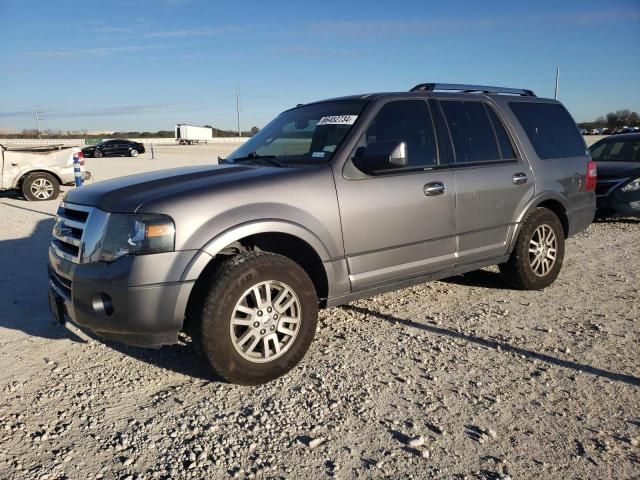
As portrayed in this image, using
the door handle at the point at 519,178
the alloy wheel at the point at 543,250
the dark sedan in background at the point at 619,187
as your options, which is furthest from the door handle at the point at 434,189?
the dark sedan in background at the point at 619,187

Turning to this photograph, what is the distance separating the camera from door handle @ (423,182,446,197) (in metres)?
4.05

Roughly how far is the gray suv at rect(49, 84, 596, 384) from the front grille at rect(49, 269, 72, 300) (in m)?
0.02

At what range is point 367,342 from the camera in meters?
3.93

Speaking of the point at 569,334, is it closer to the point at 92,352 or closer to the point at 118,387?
the point at 118,387

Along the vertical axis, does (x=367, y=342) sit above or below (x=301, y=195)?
below

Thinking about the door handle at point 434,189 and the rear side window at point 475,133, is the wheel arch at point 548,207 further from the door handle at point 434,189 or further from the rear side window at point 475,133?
the door handle at point 434,189

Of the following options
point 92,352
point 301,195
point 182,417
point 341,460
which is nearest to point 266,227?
point 301,195

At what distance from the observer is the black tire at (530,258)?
16.1 ft

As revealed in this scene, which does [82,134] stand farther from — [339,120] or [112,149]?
[339,120]

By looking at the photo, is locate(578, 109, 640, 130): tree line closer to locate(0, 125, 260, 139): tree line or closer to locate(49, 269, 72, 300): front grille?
locate(0, 125, 260, 139): tree line

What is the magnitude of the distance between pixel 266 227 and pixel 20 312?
2.92m

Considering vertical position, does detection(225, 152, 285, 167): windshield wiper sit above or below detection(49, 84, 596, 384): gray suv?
above

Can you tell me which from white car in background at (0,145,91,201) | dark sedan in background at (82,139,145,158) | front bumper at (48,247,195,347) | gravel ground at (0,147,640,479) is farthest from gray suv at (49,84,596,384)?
dark sedan in background at (82,139,145,158)

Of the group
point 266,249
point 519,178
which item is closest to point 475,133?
point 519,178
